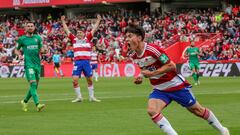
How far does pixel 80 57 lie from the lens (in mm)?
21719

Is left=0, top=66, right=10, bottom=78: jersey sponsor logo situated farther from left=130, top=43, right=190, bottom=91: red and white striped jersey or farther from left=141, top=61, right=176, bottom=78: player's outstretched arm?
left=141, top=61, right=176, bottom=78: player's outstretched arm

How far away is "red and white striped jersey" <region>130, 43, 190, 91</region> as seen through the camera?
10.6 meters

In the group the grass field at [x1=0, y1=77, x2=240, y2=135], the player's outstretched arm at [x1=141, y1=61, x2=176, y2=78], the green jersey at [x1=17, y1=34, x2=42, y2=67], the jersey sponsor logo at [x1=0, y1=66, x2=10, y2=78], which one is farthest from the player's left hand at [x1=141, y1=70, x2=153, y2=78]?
the jersey sponsor logo at [x1=0, y1=66, x2=10, y2=78]

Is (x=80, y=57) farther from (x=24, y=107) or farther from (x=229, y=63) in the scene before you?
(x=229, y=63)

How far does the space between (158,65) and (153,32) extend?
4255cm

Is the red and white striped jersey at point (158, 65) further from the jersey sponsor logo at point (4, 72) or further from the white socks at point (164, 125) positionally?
the jersey sponsor logo at point (4, 72)

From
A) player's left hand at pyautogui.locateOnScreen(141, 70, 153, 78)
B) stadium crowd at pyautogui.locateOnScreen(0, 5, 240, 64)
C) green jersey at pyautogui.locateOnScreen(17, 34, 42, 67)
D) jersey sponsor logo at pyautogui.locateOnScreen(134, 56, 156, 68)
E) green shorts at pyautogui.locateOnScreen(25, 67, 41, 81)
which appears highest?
jersey sponsor logo at pyautogui.locateOnScreen(134, 56, 156, 68)

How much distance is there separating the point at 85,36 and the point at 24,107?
4.54 meters

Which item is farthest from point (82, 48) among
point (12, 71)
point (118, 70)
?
point (12, 71)

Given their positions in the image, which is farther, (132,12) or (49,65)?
(132,12)

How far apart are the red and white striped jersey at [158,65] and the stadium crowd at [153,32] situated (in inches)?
1287

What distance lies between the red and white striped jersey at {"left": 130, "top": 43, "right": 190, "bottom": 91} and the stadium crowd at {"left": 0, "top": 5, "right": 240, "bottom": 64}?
3268 cm

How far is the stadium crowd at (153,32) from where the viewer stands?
46.9 metres

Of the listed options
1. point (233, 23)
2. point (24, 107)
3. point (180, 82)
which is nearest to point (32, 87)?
point (24, 107)
